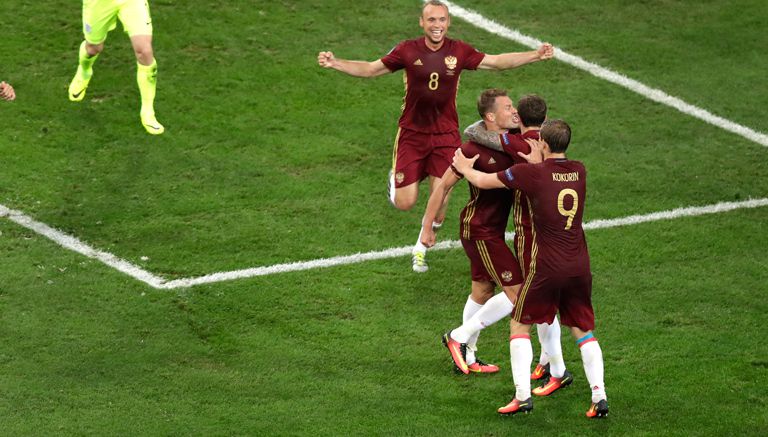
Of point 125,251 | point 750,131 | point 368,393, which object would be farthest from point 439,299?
point 750,131

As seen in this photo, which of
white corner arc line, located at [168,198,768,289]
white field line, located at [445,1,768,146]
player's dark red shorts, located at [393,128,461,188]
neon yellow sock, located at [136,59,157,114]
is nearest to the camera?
white corner arc line, located at [168,198,768,289]

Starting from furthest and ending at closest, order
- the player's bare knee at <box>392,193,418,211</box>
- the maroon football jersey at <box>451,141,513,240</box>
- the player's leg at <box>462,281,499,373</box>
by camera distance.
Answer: the player's bare knee at <box>392,193,418,211</box> < the player's leg at <box>462,281,499,373</box> < the maroon football jersey at <box>451,141,513,240</box>

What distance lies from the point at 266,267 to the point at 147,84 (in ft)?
9.57

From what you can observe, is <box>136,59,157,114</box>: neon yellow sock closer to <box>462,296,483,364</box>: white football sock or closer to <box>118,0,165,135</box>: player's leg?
<box>118,0,165,135</box>: player's leg

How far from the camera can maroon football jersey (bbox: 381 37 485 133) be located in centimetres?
1279

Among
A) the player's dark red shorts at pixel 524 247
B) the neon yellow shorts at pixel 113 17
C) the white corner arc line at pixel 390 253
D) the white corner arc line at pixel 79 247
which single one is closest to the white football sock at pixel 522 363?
the player's dark red shorts at pixel 524 247

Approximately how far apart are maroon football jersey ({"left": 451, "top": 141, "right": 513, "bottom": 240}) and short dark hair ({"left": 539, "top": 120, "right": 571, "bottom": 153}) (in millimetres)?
808

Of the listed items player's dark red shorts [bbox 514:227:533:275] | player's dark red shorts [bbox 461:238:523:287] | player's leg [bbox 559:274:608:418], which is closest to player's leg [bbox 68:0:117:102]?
player's dark red shorts [bbox 461:238:523:287]

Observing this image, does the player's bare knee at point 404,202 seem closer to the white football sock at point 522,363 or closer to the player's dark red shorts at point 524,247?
the player's dark red shorts at point 524,247

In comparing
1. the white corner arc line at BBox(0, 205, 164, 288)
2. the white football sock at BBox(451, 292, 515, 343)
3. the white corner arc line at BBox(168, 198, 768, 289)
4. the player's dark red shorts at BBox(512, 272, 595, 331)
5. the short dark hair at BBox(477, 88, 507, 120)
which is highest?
the short dark hair at BBox(477, 88, 507, 120)

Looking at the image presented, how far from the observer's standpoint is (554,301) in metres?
10.1

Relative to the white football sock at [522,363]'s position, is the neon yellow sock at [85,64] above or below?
below

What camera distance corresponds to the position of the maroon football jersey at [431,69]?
42.0 ft

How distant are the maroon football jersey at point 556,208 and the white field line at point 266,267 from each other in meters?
3.34
